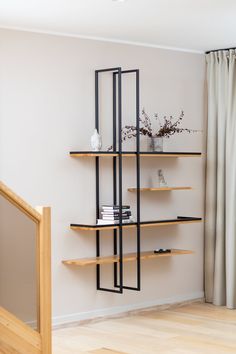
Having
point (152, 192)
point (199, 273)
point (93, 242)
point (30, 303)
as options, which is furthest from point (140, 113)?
point (30, 303)

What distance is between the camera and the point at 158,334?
641 cm

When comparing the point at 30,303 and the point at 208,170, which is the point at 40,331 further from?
the point at 208,170

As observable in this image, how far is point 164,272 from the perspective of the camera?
7637 mm

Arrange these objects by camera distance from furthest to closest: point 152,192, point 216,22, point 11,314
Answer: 1. point 152,192
2. point 216,22
3. point 11,314

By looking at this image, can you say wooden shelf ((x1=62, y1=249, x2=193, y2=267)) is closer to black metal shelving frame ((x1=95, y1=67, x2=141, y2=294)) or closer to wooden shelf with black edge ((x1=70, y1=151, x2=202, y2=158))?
black metal shelving frame ((x1=95, y1=67, x2=141, y2=294))

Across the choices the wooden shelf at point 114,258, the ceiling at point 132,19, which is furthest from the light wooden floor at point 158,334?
the ceiling at point 132,19

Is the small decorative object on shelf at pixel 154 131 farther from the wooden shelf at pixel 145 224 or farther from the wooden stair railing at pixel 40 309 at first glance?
the wooden stair railing at pixel 40 309

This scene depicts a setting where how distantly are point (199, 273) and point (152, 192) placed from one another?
3.74 feet

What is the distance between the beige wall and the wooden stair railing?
1.65 m

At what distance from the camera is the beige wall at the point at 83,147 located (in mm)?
6445

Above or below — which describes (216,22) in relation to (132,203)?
above

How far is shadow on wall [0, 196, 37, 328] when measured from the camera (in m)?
4.48

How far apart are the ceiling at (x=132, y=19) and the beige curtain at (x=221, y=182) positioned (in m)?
0.47

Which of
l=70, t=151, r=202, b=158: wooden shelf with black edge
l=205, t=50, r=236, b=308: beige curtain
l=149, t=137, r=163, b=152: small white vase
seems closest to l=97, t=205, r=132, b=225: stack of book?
l=70, t=151, r=202, b=158: wooden shelf with black edge
